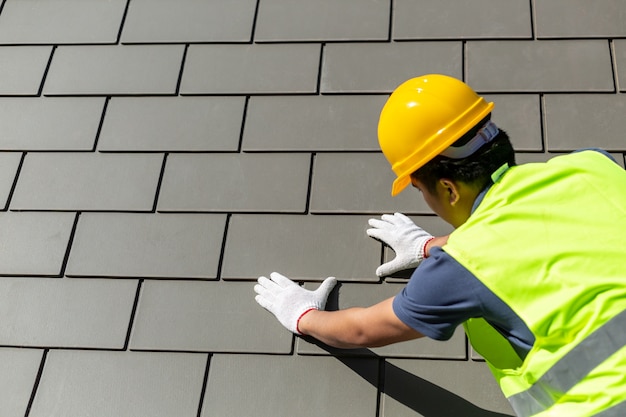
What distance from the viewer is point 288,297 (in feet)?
7.46

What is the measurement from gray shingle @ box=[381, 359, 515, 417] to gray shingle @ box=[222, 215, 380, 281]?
0.35 meters

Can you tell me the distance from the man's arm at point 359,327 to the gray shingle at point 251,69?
0.99 meters

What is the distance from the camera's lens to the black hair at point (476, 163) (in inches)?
68.4

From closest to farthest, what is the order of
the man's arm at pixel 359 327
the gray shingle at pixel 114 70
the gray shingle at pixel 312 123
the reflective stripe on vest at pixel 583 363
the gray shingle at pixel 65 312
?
the reflective stripe on vest at pixel 583 363 → the man's arm at pixel 359 327 → the gray shingle at pixel 65 312 → the gray shingle at pixel 312 123 → the gray shingle at pixel 114 70

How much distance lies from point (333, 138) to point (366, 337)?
0.91 metres

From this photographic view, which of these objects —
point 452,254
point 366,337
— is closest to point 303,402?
point 366,337

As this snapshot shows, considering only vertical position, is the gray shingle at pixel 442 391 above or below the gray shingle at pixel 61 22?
below

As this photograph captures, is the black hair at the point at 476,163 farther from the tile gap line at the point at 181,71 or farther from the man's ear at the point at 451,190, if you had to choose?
the tile gap line at the point at 181,71

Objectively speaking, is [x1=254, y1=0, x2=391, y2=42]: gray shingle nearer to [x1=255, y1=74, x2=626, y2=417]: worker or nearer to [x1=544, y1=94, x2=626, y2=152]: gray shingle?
[x1=544, y1=94, x2=626, y2=152]: gray shingle

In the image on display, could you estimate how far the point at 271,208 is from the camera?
2.51m

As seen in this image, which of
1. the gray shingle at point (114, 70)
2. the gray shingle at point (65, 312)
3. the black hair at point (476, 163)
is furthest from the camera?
the gray shingle at point (114, 70)

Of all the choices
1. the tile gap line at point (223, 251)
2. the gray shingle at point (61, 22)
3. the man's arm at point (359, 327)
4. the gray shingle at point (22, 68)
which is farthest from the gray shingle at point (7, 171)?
the man's arm at point (359, 327)

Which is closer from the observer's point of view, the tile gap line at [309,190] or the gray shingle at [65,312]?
the gray shingle at [65,312]

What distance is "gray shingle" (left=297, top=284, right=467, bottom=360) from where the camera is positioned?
223cm
